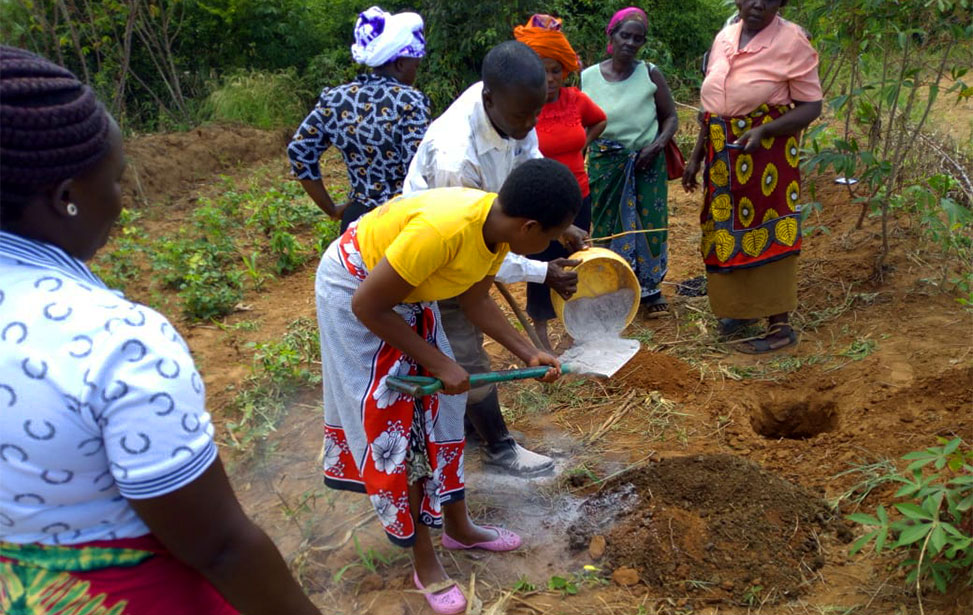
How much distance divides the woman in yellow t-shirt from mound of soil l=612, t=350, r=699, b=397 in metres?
1.47

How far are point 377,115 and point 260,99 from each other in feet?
24.2

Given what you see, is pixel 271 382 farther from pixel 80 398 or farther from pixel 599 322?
pixel 80 398

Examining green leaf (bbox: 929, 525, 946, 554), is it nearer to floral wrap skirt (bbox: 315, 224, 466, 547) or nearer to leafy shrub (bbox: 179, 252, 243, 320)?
floral wrap skirt (bbox: 315, 224, 466, 547)

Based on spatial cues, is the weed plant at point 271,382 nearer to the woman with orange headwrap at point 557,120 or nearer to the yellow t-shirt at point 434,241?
the woman with orange headwrap at point 557,120

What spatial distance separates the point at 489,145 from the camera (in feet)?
9.07

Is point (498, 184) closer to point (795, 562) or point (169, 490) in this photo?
point (795, 562)

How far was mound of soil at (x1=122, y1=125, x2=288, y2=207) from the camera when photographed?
765 centimetres

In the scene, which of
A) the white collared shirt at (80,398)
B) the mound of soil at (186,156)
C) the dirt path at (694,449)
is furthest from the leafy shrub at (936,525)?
the mound of soil at (186,156)

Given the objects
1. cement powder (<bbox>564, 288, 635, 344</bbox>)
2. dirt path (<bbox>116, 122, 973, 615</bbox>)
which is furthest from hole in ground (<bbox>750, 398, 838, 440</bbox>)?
cement powder (<bbox>564, 288, 635, 344</bbox>)

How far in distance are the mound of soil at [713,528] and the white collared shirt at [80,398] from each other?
2.00m

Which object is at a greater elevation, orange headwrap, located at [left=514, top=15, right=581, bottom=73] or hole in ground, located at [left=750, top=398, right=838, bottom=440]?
orange headwrap, located at [left=514, top=15, right=581, bottom=73]

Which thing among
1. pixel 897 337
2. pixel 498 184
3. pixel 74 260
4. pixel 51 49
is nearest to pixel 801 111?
pixel 897 337

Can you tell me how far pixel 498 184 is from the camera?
2.84 metres

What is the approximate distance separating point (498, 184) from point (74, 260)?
6.23 ft
